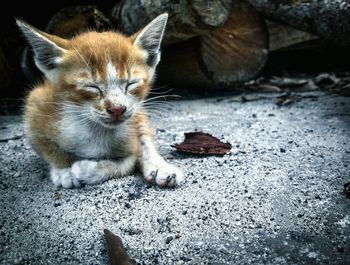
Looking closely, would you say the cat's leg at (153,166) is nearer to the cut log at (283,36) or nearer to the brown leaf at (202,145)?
the brown leaf at (202,145)

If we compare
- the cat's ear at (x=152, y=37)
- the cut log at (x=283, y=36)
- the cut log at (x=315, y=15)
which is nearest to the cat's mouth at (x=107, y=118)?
the cat's ear at (x=152, y=37)

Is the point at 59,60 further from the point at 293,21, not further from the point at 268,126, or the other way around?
the point at 293,21

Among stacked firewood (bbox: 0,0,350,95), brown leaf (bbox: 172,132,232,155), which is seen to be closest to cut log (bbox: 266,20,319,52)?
stacked firewood (bbox: 0,0,350,95)

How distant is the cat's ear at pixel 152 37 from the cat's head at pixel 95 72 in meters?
0.05

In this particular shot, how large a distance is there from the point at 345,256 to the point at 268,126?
195cm

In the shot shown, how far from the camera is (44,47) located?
271 cm

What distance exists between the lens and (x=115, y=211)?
247cm

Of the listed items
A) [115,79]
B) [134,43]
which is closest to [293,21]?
[134,43]

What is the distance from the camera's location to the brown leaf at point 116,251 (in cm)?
203

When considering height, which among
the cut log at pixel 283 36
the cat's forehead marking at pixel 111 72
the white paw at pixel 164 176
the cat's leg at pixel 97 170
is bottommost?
the cat's leg at pixel 97 170

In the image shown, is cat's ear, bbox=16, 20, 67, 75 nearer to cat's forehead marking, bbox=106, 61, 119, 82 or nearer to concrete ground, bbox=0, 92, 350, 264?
cat's forehead marking, bbox=106, 61, 119, 82

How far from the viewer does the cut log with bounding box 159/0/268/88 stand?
4.75m

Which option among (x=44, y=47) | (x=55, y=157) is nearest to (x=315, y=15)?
(x=44, y=47)

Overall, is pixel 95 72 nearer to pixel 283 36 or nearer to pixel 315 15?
pixel 315 15
